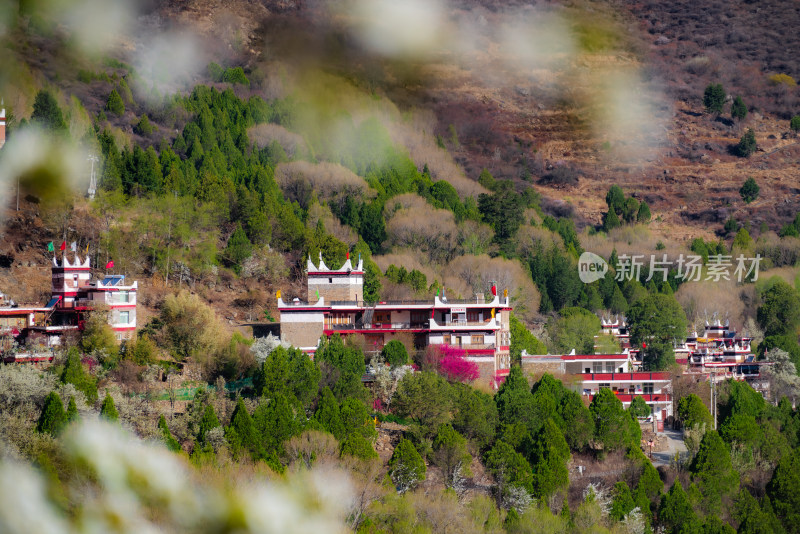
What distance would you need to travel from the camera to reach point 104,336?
2488 centimetres

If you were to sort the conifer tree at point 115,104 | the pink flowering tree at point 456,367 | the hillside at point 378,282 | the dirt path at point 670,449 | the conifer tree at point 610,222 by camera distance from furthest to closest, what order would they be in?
1. the conifer tree at point 610,222
2. the conifer tree at point 115,104
3. the pink flowering tree at point 456,367
4. the dirt path at point 670,449
5. the hillside at point 378,282

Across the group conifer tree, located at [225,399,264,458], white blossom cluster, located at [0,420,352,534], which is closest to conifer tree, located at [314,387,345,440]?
conifer tree, located at [225,399,264,458]

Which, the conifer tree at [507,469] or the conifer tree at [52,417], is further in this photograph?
the conifer tree at [507,469]

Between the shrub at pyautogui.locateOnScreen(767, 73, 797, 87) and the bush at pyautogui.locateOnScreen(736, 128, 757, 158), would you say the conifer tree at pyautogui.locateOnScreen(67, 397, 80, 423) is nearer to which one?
the bush at pyautogui.locateOnScreen(736, 128, 757, 158)

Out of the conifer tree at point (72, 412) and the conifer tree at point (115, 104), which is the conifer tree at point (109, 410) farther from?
the conifer tree at point (115, 104)

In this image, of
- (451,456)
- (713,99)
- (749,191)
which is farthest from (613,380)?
(713,99)

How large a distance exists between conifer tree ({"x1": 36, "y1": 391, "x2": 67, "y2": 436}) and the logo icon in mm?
32686

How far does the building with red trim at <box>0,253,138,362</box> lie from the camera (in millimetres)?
25750

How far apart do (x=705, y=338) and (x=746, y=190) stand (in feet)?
107

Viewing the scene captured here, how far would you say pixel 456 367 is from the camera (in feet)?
90.6

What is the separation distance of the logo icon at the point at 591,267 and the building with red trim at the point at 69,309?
26.4 meters

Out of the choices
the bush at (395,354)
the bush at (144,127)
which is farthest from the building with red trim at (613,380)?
the bush at (144,127)

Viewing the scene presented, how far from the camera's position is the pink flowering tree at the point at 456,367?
27458mm

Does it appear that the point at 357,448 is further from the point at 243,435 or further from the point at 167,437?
the point at 167,437
